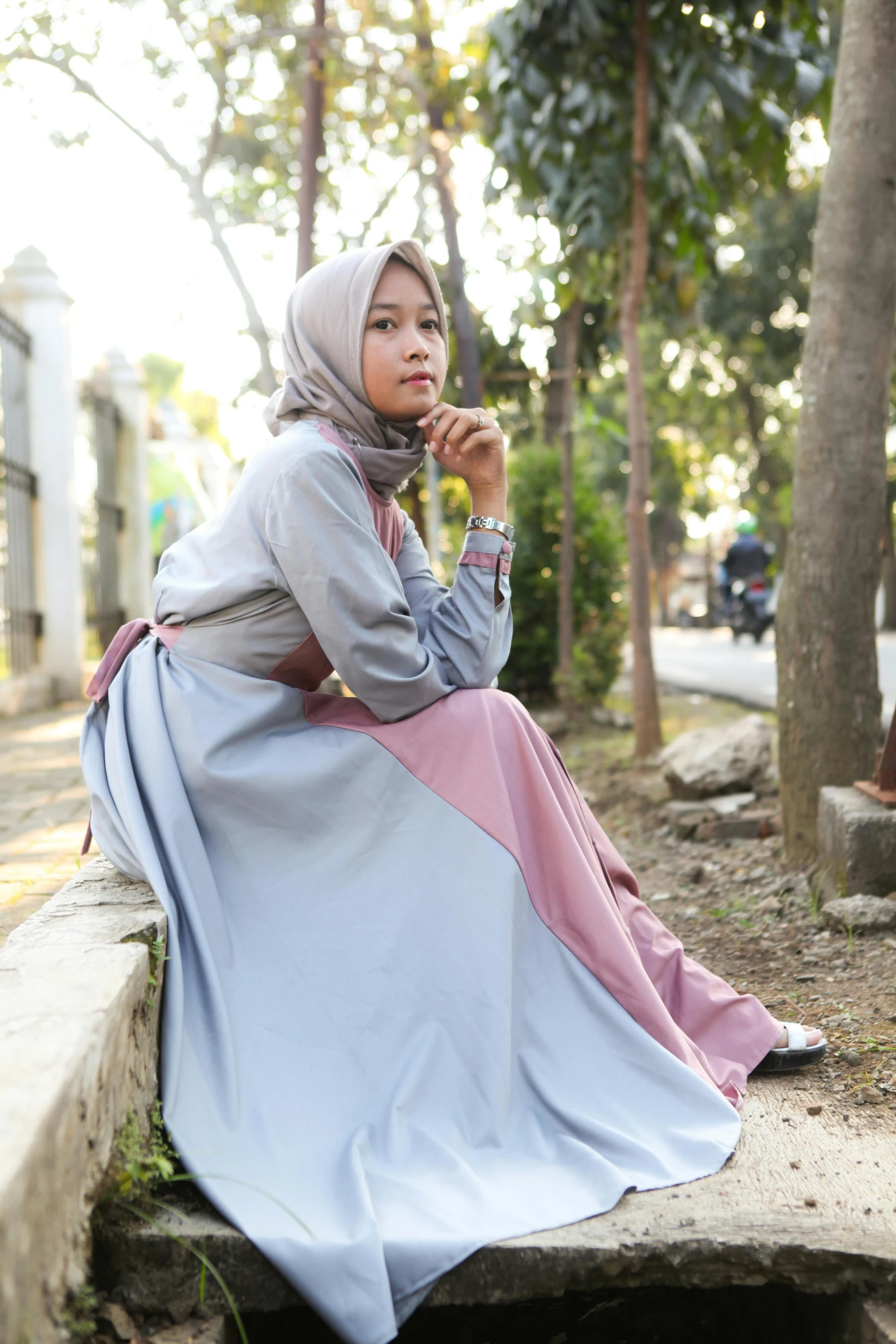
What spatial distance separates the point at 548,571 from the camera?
937 centimetres

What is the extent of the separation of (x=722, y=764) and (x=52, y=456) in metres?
6.28

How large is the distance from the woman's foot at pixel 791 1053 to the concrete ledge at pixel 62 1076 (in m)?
1.21

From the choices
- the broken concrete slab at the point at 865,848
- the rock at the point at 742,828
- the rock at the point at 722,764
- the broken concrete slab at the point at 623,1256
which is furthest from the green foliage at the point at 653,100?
the broken concrete slab at the point at 623,1256

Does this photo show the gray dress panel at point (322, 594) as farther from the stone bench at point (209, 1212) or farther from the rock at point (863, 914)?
the rock at point (863, 914)

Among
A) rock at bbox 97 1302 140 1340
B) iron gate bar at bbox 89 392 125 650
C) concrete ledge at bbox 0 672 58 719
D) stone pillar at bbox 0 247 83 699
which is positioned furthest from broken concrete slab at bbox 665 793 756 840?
iron gate bar at bbox 89 392 125 650

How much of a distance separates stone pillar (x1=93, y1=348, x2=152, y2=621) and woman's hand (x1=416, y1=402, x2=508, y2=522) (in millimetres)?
10546

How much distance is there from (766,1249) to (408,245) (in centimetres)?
191

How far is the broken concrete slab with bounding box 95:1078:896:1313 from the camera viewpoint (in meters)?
1.74

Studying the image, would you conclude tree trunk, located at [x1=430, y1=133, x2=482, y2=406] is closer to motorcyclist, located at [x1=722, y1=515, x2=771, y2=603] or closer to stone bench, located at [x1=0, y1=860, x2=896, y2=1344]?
stone bench, located at [x1=0, y1=860, x2=896, y2=1344]

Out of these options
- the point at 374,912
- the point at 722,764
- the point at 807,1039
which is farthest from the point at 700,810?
the point at 374,912

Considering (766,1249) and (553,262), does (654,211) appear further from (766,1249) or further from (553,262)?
(766,1249)

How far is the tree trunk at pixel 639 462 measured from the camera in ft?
20.3

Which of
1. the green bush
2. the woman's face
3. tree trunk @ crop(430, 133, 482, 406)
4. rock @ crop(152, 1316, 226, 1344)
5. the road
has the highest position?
tree trunk @ crop(430, 133, 482, 406)

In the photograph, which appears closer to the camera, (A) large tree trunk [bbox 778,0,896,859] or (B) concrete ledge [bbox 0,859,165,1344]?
(B) concrete ledge [bbox 0,859,165,1344]
